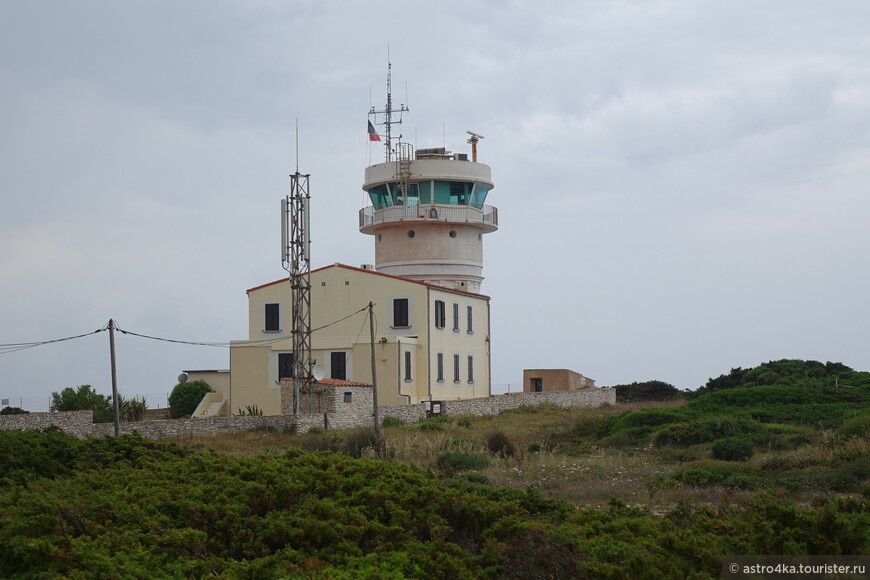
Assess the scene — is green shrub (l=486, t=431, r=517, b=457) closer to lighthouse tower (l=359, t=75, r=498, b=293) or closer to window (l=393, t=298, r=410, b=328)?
window (l=393, t=298, r=410, b=328)

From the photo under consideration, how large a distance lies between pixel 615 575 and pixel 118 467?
8.29 meters

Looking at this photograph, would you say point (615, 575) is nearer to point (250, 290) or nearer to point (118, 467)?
point (118, 467)

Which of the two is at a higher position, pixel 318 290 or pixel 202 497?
pixel 318 290

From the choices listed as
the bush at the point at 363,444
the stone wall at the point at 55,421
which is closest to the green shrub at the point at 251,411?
the stone wall at the point at 55,421

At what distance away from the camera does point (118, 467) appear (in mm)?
13453

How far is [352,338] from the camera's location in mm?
37125

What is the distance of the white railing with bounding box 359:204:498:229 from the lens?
42.8m

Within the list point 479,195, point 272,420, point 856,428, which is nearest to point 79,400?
point 272,420

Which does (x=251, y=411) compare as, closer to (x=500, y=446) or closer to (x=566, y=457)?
(x=500, y=446)

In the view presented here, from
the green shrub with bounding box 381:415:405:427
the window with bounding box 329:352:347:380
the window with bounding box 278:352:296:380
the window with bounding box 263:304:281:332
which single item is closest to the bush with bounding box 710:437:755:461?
the green shrub with bounding box 381:415:405:427

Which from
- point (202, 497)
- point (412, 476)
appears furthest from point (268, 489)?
point (412, 476)

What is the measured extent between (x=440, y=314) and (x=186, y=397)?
1061cm

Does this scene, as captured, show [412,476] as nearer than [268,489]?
No

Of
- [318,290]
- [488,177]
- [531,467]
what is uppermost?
[488,177]
